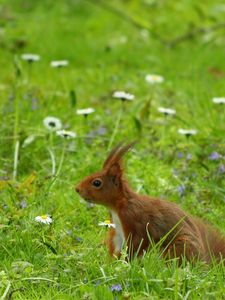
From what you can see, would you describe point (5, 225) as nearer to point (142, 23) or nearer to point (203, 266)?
point (203, 266)

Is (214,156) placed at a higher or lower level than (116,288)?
lower

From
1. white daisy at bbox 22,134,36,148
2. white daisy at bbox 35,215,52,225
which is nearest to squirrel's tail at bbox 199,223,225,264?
white daisy at bbox 35,215,52,225

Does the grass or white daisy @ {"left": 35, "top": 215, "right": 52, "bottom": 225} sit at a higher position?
white daisy @ {"left": 35, "top": 215, "right": 52, "bottom": 225}

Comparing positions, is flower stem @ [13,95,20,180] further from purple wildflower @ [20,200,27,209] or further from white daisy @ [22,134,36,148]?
purple wildflower @ [20,200,27,209]

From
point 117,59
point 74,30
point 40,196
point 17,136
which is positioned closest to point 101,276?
point 40,196

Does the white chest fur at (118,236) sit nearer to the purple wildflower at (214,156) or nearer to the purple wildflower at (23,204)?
the purple wildflower at (23,204)

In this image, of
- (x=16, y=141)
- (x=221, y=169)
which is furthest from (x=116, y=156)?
(x=16, y=141)

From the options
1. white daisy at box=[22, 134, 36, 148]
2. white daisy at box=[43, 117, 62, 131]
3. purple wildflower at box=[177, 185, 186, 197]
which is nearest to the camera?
purple wildflower at box=[177, 185, 186, 197]

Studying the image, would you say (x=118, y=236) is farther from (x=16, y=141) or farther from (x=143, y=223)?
(x=16, y=141)

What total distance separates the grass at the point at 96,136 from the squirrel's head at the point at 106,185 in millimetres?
213

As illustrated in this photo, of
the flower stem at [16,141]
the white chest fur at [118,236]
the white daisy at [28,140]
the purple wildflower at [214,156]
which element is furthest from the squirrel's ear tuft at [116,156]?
the white daisy at [28,140]

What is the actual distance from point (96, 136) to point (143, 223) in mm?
1895

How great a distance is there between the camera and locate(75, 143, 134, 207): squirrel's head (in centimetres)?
421

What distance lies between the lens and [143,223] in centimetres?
410
